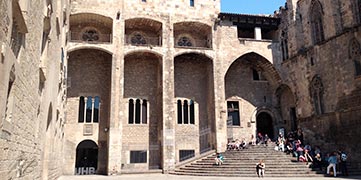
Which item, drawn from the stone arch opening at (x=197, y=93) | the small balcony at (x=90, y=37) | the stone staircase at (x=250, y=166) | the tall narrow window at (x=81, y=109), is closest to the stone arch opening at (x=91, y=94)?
the tall narrow window at (x=81, y=109)

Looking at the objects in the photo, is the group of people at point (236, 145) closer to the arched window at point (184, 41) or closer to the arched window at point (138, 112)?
the arched window at point (138, 112)

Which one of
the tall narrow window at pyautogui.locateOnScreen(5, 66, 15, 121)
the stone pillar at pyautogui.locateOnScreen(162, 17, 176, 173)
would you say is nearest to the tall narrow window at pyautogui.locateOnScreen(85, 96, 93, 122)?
the stone pillar at pyautogui.locateOnScreen(162, 17, 176, 173)

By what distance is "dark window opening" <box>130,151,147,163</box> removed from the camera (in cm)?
2201

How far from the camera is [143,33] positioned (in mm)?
24391

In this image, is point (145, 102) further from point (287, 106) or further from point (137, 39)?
point (287, 106)

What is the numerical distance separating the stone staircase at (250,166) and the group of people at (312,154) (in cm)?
46

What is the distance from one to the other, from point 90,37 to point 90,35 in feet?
0.53

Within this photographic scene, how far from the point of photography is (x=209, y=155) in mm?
21859

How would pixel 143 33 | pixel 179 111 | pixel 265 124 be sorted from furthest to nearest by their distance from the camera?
pixel 265 124, pixel 143 33, pixel 179 111

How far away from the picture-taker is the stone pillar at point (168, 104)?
21031mm

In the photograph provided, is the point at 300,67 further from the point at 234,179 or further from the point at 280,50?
the point at 234,179

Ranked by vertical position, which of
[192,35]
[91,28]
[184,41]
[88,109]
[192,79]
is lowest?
[88,109]

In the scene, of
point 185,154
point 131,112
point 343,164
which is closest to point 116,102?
point 131,112

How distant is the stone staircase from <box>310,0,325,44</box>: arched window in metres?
7.99
